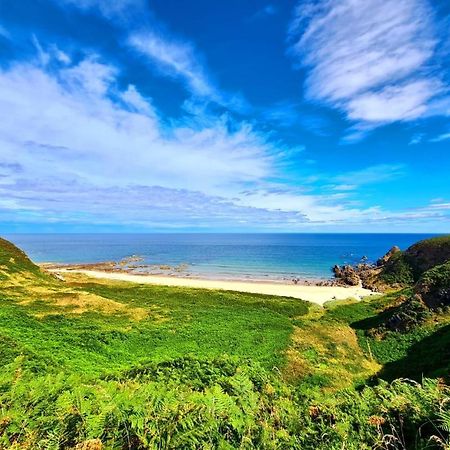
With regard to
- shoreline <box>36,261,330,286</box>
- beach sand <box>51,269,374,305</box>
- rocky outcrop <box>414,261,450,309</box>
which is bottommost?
beach sand <box>51,269,374,305</box>

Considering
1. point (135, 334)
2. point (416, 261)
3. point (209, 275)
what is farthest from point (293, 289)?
point (135, 334)

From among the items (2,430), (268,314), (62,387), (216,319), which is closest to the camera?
(2,430)

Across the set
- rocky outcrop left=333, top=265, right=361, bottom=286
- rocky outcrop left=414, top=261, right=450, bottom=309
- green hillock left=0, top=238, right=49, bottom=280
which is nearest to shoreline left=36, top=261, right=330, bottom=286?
rocky outcrop left=333, top=265, right=361, bottom=286

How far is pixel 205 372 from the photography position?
45.0 feet

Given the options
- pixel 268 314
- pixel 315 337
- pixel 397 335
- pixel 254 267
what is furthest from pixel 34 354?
pixel 254 267

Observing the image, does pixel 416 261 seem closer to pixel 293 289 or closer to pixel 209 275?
pixel 293 289

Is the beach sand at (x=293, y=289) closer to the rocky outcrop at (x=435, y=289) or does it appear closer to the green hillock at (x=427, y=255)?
the green hillock at (x=427, y=255)

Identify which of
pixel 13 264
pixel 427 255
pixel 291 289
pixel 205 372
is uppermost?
pixel 427 255

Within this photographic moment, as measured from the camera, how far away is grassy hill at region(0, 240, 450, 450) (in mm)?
6469

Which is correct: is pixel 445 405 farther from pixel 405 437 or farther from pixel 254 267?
pixel 254 267

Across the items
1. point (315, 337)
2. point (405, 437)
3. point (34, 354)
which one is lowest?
point (315, 337)

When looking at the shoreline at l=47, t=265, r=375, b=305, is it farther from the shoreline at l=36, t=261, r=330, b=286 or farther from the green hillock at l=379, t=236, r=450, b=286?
the green hillock at l=379, t=236, r=450, b=286

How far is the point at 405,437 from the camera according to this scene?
288 inches

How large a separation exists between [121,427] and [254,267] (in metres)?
111
